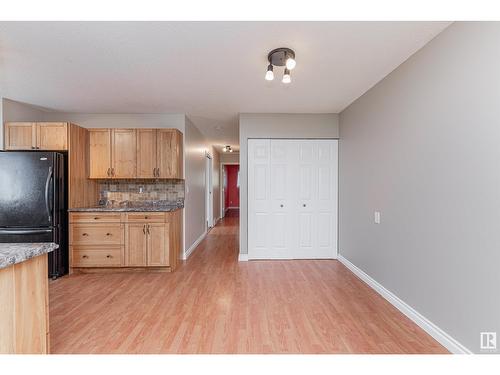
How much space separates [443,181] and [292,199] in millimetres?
2322

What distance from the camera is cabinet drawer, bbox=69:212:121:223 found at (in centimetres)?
341

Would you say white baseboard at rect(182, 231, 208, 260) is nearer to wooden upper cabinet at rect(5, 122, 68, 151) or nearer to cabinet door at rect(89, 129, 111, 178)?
cabinet door at rect(89, 129, 111, 178)

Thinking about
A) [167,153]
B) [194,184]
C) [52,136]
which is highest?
[52,136]

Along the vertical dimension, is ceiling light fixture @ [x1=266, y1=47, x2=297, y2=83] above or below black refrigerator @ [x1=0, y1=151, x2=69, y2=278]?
above

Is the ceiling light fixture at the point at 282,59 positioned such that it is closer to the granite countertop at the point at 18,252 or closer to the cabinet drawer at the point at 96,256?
the granite countertop at the point at 18,252

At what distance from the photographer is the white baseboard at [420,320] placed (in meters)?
1.78

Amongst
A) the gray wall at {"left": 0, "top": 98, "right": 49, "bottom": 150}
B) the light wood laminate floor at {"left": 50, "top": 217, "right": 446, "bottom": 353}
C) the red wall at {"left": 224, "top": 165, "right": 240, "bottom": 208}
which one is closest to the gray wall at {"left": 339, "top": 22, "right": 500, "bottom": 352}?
the light wood laminate floor at {"left": 50, "top": 217, "right": 446, "bottom": 353}

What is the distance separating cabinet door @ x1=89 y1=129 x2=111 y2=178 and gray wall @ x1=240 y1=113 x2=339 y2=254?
2.05 metres

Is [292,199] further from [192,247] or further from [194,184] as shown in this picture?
[192,247]

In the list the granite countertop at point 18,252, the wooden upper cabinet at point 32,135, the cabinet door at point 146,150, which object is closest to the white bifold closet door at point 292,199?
the cabinet door at point 146,150

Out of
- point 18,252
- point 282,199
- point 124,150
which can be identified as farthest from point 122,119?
point 18,252

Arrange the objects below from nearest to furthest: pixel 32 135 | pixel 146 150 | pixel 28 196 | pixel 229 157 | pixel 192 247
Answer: pixel 28 196 → pixel 32 135 → pixel 146 150 → pixel 192 247 → pixel 229 157

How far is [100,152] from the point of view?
381cm

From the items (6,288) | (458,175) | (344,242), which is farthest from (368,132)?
(6,288)
